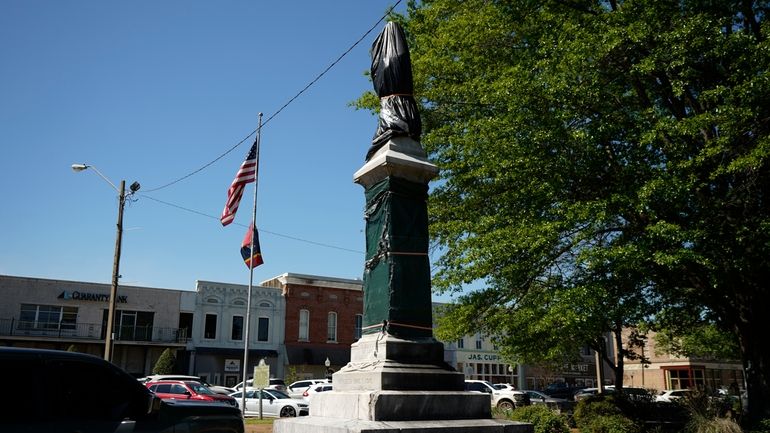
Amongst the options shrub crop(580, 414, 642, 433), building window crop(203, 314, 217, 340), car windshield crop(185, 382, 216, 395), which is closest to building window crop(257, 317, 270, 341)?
building window crop(203, 314, 217, 340)

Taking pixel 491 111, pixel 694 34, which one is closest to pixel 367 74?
pixel 491 111

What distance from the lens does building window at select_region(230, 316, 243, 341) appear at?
46.1 meters

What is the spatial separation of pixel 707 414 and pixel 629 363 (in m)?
53.4

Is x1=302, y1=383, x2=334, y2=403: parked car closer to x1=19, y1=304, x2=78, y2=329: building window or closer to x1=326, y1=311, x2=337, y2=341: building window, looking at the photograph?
x1=326, y1=311, x2=337, y2=341: building window

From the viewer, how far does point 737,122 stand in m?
13.0

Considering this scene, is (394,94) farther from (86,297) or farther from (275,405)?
(86,297)

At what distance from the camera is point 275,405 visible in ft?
86.4

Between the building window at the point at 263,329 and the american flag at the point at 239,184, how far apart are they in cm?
2593

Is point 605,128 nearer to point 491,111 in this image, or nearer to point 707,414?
point 491,111

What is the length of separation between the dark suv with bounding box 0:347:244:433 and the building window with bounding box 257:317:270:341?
134 ft

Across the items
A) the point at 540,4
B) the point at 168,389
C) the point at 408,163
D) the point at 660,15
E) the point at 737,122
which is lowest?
the point at 168,389

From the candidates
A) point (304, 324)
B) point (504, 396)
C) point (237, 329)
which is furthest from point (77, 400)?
Answer: point (304, 324)

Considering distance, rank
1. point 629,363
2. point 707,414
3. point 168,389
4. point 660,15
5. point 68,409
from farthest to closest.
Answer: point 629,363 < point 168,389 < point 707,414 < point 660,15 < point 68,409

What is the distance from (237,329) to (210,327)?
1.97 metres
